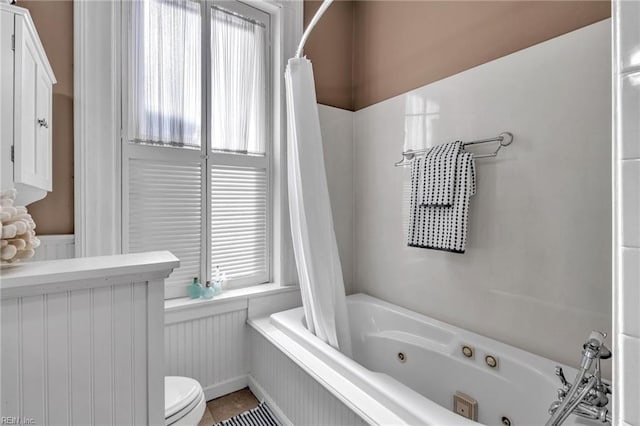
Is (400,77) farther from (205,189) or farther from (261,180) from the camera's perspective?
(205,189)

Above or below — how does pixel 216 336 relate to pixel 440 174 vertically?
below

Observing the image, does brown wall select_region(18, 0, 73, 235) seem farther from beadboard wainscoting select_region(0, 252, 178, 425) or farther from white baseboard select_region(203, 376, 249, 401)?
white baseboard select_region(203, 376, 249, 401)

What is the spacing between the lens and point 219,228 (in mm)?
2045

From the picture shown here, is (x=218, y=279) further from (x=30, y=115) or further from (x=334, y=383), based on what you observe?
(x=30, y=115)

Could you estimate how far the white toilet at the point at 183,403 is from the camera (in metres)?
1.18

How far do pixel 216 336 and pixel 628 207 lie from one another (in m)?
2.00

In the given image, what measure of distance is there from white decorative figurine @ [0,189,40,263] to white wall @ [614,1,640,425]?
1.04 metres

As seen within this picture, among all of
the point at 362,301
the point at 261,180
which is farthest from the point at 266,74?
the point at 362,301

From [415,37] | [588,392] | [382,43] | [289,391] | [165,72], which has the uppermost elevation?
[382,43]

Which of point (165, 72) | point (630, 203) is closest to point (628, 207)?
point (630, 203)

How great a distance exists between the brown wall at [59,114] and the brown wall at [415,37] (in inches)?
56.2

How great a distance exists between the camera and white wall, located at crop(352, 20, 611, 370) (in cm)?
126

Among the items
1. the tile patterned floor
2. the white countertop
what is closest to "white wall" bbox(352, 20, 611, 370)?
the tile patterned floor

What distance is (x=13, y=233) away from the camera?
65 centimetres
